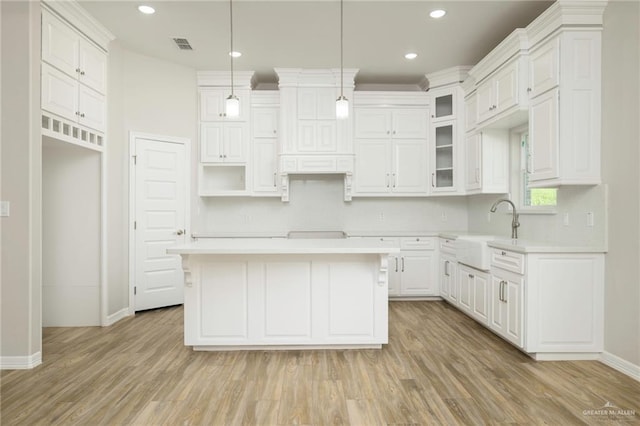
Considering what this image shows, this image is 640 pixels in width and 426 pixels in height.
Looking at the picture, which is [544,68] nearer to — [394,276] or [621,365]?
[621,365]

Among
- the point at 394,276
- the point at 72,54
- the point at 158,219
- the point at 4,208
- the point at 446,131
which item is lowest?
the point at 394,276

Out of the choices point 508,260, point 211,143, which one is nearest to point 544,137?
point 508,260

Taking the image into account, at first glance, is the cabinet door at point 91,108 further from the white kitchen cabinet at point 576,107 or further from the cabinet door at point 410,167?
the white kitchen cabinet at point 576,107

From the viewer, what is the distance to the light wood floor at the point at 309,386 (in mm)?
2207

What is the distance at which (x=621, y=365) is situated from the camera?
9.20 ft

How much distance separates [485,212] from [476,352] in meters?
2.25

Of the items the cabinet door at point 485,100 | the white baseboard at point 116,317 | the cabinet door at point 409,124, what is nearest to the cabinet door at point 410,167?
the cabinet door at point 409,124

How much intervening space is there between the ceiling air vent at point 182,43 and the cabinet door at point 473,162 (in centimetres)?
350

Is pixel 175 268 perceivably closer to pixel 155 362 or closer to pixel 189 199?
pixel 189 199

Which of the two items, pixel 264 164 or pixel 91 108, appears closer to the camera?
pixel 91 108

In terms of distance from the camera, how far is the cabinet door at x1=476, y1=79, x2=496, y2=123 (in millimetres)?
3988

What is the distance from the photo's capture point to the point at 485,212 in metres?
4.94

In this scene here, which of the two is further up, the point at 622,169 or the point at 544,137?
the point at 544,137

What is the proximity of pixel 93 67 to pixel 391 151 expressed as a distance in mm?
3602
